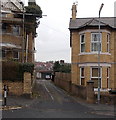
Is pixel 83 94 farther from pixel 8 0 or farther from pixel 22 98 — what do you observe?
pixel 8 0

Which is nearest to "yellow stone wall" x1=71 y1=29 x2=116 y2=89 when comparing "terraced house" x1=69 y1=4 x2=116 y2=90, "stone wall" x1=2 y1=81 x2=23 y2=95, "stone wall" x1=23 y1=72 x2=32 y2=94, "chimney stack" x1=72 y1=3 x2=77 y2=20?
"terraced house" x1=69 y1=4 x2=116 y2=90

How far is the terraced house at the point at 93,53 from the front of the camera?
26.2 meters

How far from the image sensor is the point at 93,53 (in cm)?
2623

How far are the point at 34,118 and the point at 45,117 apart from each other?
0.76 metres

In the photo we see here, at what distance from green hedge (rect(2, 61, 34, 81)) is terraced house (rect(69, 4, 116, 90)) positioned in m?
5.36

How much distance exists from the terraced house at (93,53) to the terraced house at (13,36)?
23.3ft

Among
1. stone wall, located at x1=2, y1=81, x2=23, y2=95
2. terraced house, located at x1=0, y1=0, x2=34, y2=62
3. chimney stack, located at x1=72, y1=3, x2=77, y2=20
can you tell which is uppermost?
Result: chimney stack, located at x1=72, y1=3, x2=77, y2=20

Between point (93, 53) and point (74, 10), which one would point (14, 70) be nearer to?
point (93, 53)

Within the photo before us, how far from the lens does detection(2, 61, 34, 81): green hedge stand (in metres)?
24.4

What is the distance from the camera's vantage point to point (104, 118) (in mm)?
15906

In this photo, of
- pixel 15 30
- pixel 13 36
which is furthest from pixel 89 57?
pixel 15 30

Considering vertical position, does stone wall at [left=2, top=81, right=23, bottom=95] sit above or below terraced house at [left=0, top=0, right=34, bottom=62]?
below

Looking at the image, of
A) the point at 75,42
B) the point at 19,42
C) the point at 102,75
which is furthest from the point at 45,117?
the point at 19,42

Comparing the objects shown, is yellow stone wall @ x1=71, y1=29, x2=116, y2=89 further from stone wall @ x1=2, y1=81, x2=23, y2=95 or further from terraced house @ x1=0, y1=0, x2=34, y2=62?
terraced house @ x1=0, y1=0, x2=34, y2=62
